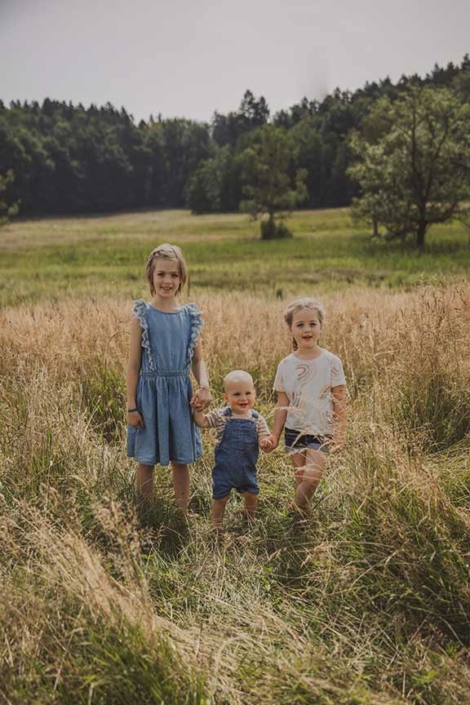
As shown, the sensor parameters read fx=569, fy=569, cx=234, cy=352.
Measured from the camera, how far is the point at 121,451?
4180 mm

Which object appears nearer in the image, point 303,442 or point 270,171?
point 303,442

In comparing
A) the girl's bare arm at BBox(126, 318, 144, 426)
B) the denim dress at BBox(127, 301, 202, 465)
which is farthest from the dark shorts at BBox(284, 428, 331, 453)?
the girl's bare arm at BBox(126, 318, 144, 426)

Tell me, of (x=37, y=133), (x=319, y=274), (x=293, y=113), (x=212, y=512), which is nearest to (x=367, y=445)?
(x=212, y=512)

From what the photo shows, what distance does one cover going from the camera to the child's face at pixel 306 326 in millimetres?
3408

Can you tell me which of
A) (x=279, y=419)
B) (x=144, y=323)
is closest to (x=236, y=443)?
(x=279, y=419)

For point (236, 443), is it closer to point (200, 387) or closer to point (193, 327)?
point (200, 387)

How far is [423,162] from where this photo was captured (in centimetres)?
2506

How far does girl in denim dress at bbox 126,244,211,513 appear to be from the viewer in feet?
11.3

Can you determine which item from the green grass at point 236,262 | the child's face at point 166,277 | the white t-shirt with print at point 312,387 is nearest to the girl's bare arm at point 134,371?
the child's face at point 166,277

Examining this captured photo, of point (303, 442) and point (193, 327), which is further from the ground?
point (193, 327)

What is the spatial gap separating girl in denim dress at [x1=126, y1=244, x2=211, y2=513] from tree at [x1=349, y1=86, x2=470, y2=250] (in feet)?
75.3

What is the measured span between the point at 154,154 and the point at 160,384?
333 feet

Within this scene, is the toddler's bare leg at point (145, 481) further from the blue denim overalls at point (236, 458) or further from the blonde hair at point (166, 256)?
the blonde hair at point (166, 256)

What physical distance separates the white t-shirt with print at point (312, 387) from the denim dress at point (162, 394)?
2.07 feet
